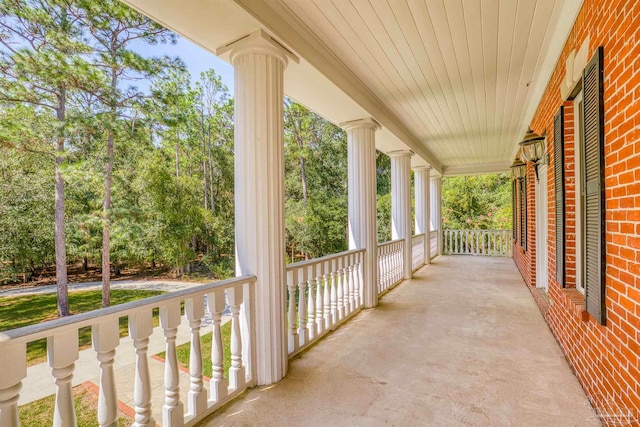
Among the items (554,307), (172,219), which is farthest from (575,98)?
(172,219)

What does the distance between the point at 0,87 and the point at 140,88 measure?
280cm

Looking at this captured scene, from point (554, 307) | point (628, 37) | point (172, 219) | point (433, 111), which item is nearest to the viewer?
point (628, 37)

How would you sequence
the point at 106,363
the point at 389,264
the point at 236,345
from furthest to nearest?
the point at 389,264
the point at 236,345
the point at 106,363

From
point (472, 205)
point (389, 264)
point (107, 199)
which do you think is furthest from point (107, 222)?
point (472, 205)

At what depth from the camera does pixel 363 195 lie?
409cm

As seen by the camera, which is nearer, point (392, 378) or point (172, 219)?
point (392, 378)

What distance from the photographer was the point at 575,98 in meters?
2.46

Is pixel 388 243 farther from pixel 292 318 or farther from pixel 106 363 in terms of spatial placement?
pixel 106 363

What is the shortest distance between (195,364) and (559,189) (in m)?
3.30

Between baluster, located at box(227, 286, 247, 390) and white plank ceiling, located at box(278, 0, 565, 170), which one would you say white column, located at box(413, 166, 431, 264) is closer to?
white plank ceiling, located at box(278, 0, 565, 170)

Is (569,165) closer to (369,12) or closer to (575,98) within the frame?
(575,98)

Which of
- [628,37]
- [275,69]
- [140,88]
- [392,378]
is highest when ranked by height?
[140,88]

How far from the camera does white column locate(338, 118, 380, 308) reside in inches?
160

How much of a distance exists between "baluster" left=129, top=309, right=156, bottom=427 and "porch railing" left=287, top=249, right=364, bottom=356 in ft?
4.25
